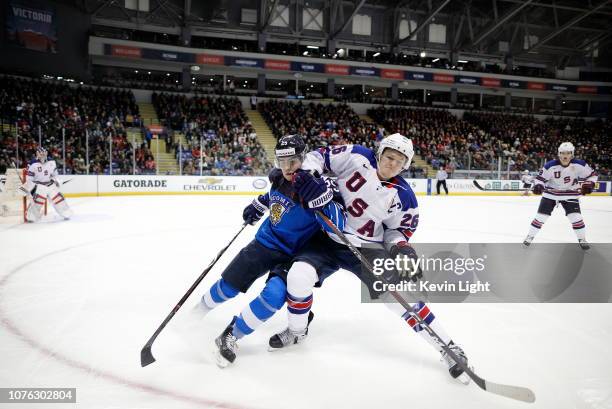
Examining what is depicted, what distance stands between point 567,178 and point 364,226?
4.74 m

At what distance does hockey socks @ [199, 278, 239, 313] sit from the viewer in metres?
2.56

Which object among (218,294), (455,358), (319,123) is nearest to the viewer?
(455,358)

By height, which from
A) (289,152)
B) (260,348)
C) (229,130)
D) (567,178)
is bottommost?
(260,348)

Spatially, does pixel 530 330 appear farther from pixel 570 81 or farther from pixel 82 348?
pixel 570 81

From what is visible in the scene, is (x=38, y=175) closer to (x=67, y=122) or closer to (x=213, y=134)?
(x=67, y=122)

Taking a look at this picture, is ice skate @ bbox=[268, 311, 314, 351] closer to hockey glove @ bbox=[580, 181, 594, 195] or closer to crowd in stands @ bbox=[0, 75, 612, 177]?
hockey glove @ bbox=[580, 181, 594, 195]

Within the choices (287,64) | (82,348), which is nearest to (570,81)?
(287,64)

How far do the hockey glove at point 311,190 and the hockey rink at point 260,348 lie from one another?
35.7 inches

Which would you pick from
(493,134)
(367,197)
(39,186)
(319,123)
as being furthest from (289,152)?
(493,134)

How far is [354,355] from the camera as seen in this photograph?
2527 millimetres

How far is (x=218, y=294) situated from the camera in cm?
261

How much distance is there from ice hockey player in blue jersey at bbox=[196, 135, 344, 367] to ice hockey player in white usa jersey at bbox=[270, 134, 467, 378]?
3.3 inches

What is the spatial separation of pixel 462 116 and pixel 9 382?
27.4 m

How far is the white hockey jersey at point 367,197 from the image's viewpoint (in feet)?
8.02
